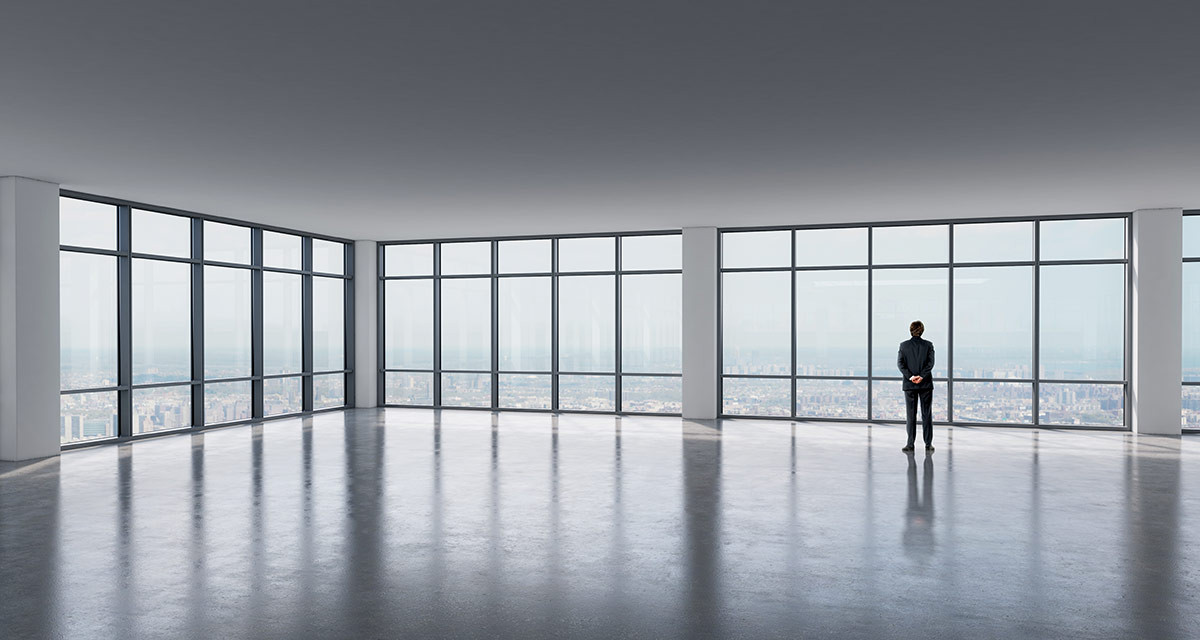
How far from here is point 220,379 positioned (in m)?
14.3

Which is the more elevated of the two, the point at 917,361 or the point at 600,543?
the point at 917,361

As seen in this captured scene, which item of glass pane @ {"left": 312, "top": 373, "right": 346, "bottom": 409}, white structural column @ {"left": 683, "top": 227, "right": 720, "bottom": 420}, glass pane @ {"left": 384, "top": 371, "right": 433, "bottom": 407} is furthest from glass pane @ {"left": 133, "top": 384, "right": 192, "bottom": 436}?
white structural column @ {"left": 683, "top": 227, "right": 720, "bottom": 420}

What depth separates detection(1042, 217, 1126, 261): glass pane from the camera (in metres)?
13.9

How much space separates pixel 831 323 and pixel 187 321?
1115cm

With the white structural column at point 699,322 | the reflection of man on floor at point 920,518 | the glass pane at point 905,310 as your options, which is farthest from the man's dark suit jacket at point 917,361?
the white structural column at point 699,322

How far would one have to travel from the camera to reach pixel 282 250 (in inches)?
624

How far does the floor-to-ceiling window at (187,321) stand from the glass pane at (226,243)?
0.06 feet

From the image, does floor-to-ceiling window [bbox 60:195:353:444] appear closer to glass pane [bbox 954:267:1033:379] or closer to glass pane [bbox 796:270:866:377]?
glass pane [bbox 796:270:866:377]

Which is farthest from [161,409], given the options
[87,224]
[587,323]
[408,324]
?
[587,323]

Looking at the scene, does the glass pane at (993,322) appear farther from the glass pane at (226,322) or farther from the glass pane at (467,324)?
the glass pane at (226,322)

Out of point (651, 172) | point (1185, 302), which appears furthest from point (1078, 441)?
point (651, 172)

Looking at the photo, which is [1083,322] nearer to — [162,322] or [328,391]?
[328,391]

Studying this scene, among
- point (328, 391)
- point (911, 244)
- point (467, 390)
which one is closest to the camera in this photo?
point (911, 244)

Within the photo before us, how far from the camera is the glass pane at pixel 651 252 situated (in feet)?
52.5
